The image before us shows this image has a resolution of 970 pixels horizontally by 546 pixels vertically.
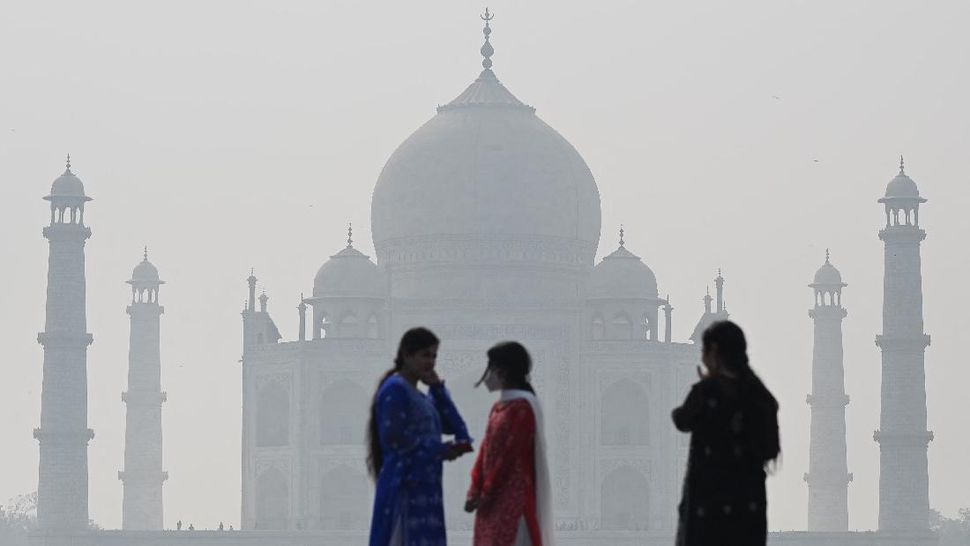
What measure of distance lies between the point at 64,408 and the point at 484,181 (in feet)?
27.5

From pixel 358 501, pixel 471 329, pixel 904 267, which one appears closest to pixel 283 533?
pixel 358 501

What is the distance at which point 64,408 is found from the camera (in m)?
40.1

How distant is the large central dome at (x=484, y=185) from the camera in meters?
43.4

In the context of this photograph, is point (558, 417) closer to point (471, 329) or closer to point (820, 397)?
point (471, 329)

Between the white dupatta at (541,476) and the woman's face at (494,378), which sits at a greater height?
the woman's face at (494,378)

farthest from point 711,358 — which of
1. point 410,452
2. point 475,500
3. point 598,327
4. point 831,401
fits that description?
point 831,401

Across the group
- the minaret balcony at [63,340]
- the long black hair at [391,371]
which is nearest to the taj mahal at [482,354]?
the minaret balcony at [63,340]

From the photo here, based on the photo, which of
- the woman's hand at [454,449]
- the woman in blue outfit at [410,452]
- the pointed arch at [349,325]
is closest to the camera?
the woman's hand at [454,449]

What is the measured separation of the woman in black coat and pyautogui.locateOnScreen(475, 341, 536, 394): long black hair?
44.3 inches

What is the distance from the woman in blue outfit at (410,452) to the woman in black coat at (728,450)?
127 centimetres

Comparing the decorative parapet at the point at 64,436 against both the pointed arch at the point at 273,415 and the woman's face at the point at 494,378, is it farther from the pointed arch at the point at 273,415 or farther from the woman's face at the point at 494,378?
the woman's face at the point at 494,378

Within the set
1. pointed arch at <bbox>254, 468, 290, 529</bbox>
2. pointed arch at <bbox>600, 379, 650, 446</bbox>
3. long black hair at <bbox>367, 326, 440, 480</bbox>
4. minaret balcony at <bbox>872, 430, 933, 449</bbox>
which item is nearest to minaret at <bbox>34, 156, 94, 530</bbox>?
pointed arch at <bbox>254, 468, 290, 529</bbox>

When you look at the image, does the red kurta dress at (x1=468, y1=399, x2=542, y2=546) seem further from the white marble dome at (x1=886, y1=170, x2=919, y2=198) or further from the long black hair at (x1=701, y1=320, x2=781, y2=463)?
the white marble dome at (x1=886, y1=170, x2=919, y2=198)

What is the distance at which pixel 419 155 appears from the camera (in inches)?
1722
